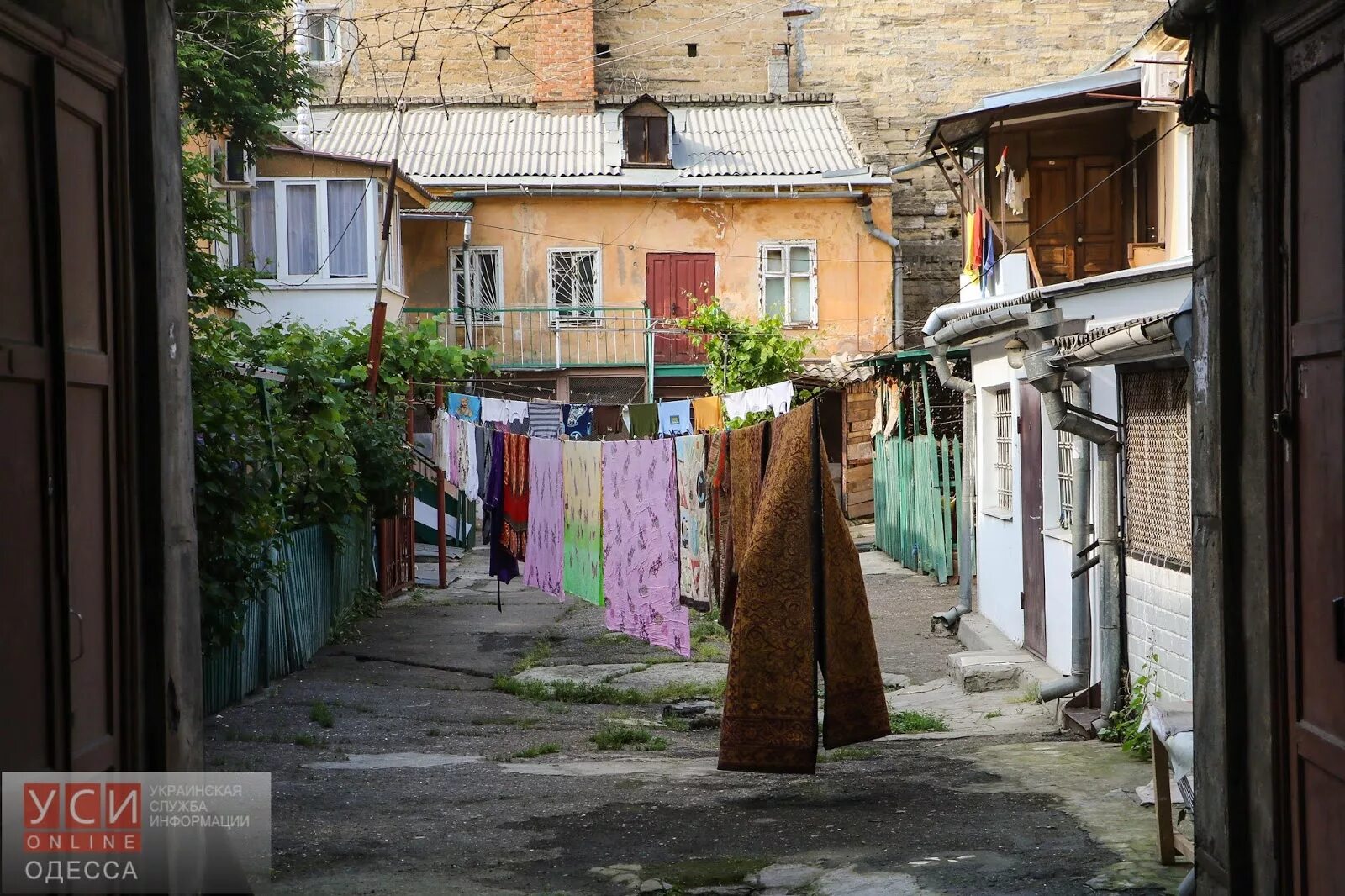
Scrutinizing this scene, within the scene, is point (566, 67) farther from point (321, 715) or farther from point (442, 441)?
point (321, 715)

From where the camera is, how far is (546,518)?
36.2ft

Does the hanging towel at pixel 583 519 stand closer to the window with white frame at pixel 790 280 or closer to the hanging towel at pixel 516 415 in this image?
the hanging towel at pixel 516 415

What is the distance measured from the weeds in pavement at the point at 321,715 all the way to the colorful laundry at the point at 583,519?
1.99 m

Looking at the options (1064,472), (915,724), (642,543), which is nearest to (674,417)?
(1064,472)

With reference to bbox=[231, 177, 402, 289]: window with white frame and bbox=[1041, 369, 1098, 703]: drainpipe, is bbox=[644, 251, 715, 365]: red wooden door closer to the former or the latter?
bbox=[231, 177, 402, 289]: window with white frame

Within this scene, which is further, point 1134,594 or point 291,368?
point 291,368

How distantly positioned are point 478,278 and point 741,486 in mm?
19105

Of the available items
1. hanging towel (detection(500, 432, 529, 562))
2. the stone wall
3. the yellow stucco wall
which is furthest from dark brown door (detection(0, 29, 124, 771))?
the stone wall

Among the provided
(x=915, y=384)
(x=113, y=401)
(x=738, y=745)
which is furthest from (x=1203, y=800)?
(x=915, y=384)

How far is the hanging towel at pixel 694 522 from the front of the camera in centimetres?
828

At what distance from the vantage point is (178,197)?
4359 mm

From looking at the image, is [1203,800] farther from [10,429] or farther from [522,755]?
Answer: [522,755]

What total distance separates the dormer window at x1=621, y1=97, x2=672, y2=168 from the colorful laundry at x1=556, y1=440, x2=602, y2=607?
16.7 meters

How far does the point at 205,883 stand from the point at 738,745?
2.59 meters
